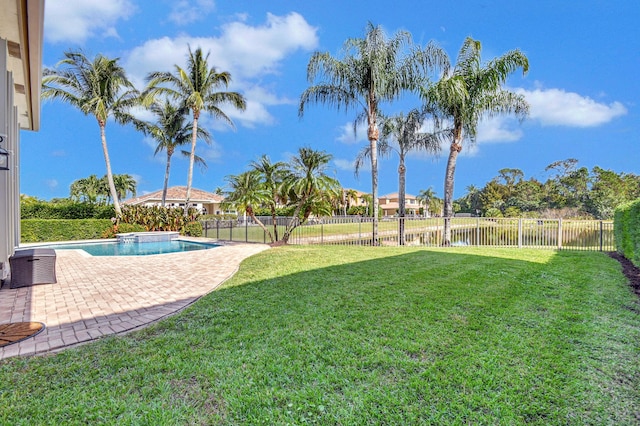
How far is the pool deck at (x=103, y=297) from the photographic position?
3688 mm

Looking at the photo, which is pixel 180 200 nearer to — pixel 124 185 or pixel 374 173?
pixel 124 185

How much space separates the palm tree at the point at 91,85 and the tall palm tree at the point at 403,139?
51.4 feet

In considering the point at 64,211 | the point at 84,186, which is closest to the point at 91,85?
the point at 64,211

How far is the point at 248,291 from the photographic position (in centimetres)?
545

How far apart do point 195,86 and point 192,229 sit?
9544 mm

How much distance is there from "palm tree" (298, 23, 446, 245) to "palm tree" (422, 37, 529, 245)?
1.23 meters

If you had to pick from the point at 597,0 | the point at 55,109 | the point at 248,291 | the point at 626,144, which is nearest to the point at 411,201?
the point at 626,144

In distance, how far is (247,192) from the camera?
12.3 m

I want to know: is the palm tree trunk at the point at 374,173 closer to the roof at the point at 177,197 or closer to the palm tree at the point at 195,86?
the palm tree at the point at 195,86

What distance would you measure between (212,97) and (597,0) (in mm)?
24085

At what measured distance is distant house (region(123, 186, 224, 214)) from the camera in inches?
1428

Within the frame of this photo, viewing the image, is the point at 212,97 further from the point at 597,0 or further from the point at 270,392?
the point at 597,0

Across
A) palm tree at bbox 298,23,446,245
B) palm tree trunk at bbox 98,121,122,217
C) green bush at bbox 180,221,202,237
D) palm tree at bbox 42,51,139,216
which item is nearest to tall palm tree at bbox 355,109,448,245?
palm tree at bbox 298,23,446,245

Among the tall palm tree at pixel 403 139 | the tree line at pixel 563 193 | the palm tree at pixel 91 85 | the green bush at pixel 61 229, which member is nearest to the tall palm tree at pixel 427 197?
the tree line at pixel 563 193
